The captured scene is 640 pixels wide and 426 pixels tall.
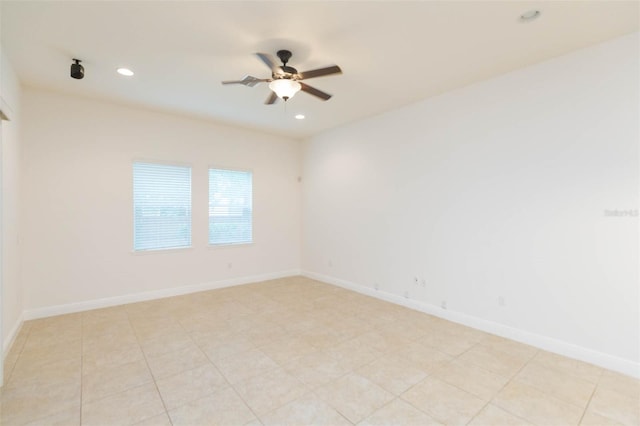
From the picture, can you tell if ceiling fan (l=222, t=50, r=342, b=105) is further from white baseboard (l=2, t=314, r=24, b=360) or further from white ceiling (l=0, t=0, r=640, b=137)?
white baseboard (l=2, t=314, r=24, b=360)

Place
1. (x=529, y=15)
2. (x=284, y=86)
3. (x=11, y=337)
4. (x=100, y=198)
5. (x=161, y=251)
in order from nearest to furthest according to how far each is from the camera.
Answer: (x=529, y=15)
(x=284, y=86)
(x=11, y=337)
(x=100, y=198)
(x=161, y=251)

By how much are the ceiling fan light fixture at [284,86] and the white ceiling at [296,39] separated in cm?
35

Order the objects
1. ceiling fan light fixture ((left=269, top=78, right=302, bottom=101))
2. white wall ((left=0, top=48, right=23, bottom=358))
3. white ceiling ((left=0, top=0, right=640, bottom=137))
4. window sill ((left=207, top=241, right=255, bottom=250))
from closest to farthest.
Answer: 1. white ceiling ((left=0, top=0, right=640, bottom=137))
2. ceiling fan light fixture ((left=269, top=78, right=302, bottom=101))
3. white wall ((left=0, top=48, right=23, bottom=358))
4. window sill ((left=207, top=241, right=255, bottom=250))

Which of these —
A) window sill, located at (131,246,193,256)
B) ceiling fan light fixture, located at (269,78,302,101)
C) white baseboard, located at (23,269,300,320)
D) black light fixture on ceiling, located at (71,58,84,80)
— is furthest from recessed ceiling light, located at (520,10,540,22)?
white baseboard, located at (23,269,300,320)

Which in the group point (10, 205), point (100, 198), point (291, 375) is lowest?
point (291, 375)

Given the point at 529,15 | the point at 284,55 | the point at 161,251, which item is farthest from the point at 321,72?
the point at 161,251

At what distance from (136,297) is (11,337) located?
1.53 m

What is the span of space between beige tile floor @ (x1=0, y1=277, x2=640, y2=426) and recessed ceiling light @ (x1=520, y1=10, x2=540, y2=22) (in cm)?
301

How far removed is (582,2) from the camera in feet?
7.50

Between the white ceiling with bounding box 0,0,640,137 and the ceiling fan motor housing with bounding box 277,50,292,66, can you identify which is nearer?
the white ceiling with bounding box 0,0,640,137

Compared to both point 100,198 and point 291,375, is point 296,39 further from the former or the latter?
point 100,198

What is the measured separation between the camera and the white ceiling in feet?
7.73

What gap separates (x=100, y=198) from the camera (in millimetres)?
4434

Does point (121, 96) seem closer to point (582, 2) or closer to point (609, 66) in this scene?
point (582, 2)
